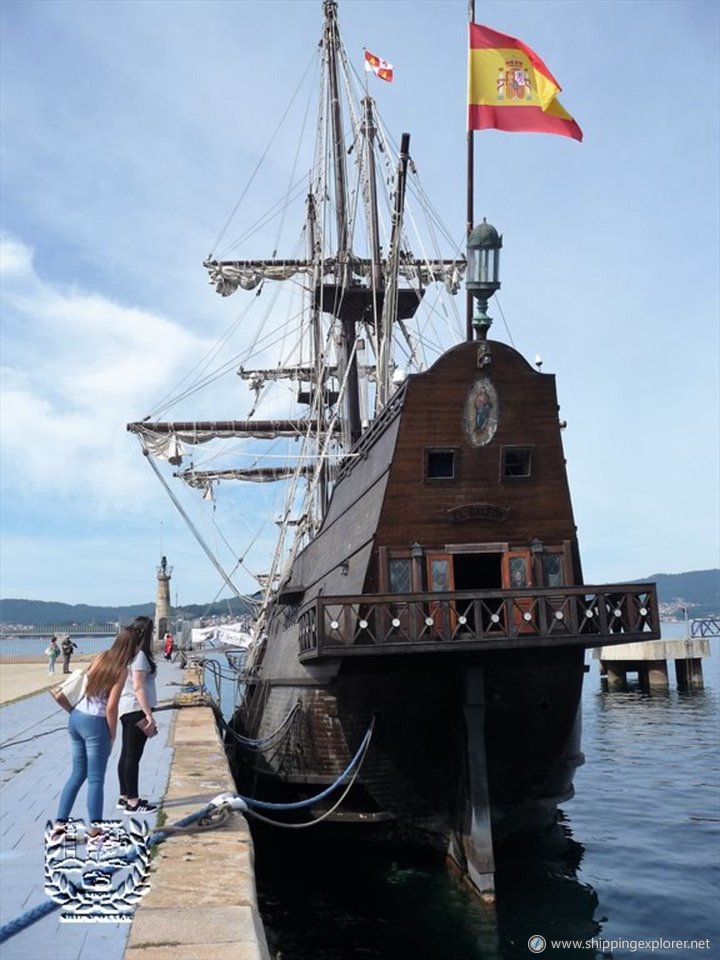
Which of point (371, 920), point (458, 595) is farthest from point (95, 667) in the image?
point (371, 920)

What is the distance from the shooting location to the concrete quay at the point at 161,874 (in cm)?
475

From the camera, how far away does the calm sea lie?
393 inches

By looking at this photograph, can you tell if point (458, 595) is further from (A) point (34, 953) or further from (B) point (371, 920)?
(A) point (34, 953)

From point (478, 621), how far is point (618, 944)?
397 centimetres

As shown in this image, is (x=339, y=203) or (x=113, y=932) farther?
(x=339, y=203)

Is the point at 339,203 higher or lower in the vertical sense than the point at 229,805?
higher

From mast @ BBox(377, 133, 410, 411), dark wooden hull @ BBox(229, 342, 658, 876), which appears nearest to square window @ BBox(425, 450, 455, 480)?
dark wooden hull @ BBox(229, 342, 658, 876)

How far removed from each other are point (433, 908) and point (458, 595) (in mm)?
3974

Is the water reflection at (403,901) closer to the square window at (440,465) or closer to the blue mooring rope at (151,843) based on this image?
the blue mooring rope at (151,843)

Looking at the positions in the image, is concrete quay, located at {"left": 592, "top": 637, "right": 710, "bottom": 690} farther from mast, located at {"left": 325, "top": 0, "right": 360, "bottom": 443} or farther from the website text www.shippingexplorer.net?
the website text www.shippingexplorer.net

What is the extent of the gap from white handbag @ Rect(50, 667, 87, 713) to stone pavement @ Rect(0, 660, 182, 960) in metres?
1.14

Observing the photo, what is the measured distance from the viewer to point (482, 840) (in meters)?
11.2

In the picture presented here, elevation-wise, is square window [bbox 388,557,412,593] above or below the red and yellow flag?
below

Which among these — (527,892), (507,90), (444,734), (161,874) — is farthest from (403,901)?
(507,90)
